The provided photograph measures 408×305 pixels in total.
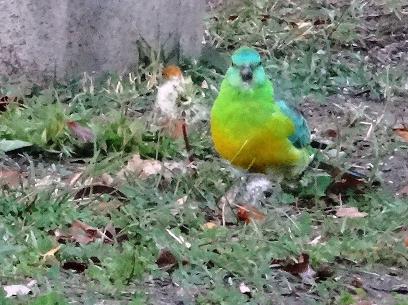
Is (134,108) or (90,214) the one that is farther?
(134,108)

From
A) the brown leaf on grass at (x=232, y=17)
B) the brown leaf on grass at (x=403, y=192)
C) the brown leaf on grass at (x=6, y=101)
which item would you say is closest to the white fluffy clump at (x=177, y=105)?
the brown leaf on grass at (x=6, y=101)

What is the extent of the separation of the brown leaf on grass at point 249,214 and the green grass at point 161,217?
0.04m

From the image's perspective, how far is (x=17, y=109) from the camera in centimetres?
439

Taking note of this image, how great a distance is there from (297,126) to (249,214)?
0.43 meters

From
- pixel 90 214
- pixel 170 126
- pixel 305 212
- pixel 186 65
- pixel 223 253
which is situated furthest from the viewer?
pixel 186 65

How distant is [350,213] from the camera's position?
3.56 meters

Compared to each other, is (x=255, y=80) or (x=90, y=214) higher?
(x=255, y=80)

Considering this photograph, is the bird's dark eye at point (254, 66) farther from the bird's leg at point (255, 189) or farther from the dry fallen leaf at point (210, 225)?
the dry fallen leaf at point (210, 225)

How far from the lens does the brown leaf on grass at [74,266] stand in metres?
2.89

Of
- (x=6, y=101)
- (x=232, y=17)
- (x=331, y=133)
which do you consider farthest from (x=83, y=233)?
(x=232, y=17)

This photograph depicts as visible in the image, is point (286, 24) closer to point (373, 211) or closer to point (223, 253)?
point (373, 211)

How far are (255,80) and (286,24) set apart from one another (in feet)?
8.25

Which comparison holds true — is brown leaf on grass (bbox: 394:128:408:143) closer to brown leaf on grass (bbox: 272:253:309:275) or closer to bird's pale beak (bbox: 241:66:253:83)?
bird's pale beak (bbox: 241:66:253:83)

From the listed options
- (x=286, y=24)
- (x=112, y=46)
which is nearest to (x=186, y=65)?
(x=112, y=46)
